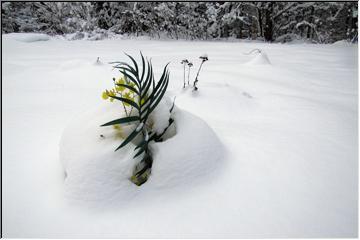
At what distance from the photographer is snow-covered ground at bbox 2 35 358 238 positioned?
0.92 meters

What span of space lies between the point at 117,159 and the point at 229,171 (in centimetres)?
54

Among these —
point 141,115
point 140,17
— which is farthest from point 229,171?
point 140,17

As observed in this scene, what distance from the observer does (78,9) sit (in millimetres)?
8328

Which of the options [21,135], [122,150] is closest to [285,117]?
[122,150]

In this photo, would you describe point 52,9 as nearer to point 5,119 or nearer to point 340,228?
point 5,119

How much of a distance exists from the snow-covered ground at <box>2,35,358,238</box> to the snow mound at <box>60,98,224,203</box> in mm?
41

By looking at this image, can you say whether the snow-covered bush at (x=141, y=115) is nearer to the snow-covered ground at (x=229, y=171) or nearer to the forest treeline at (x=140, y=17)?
the snow-covered ground at (x=229, y=171)

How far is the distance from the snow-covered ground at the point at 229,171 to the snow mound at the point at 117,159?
1.6 inches

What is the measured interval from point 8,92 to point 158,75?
1562mm

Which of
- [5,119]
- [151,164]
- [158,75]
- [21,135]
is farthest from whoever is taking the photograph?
[158,75]

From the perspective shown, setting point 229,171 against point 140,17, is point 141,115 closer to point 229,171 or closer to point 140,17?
point 229,171

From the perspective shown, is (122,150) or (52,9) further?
(52,9)

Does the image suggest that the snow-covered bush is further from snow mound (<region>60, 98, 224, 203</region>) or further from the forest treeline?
the forest treeline

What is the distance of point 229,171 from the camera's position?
117 cm
